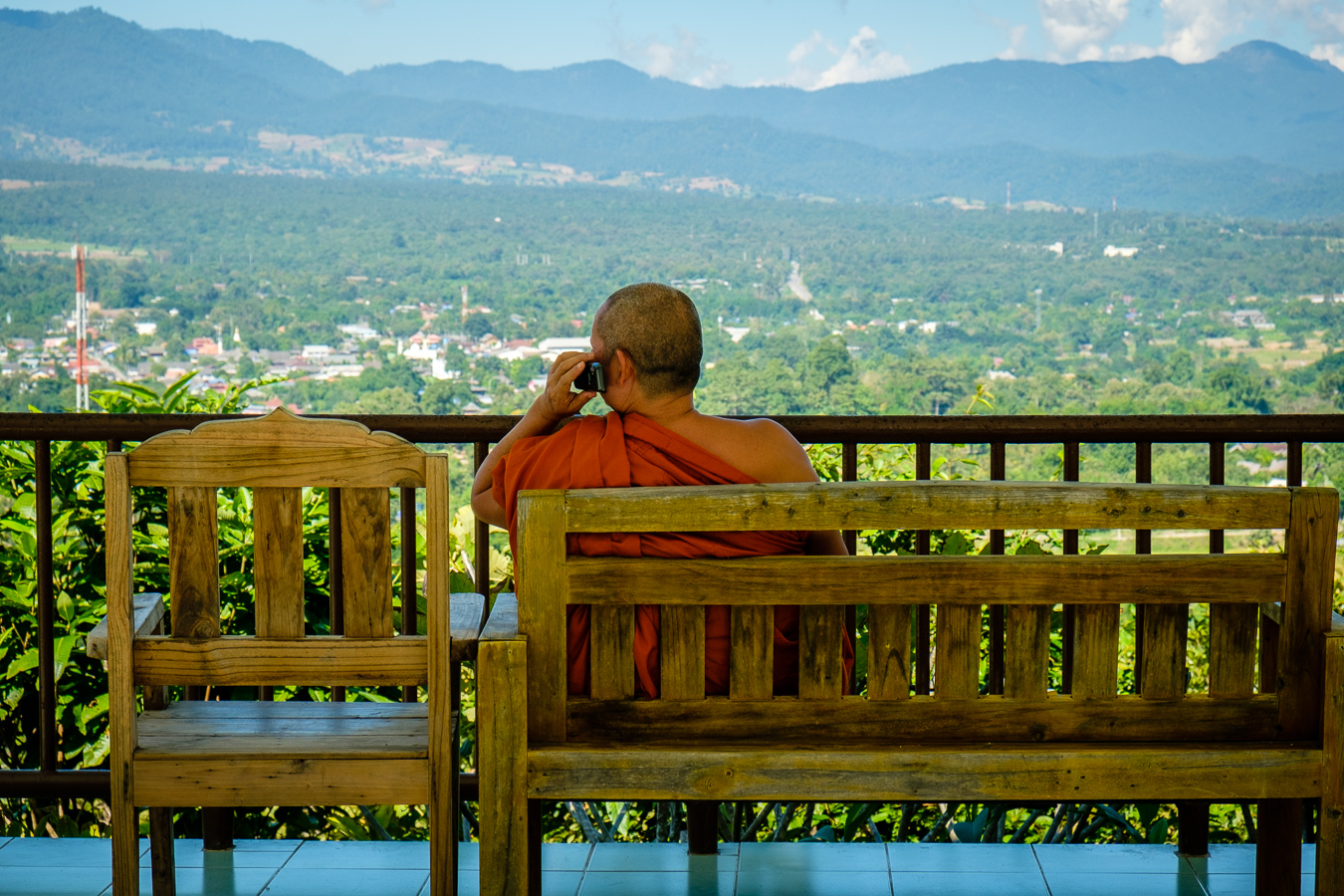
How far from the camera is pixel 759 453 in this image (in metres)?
1.81

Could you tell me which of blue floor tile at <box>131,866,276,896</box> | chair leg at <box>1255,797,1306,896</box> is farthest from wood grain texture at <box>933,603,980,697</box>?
blue floor tile at <box>131,866,276,896</box>

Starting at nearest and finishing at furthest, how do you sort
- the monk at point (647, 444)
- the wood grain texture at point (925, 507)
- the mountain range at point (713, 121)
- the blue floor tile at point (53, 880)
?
the wood grain texture at point (925, 507) → the monk at point (647, 444) → the blue floor tile at point (53, 880) → the mountain range at point (713, 121)

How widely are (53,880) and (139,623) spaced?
93 centimetres

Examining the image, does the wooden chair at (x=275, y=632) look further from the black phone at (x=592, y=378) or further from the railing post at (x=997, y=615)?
the railing post at (x=997, y=615)

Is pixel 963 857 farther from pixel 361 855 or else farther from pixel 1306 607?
pixel 361 855

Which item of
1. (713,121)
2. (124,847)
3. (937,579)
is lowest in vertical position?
(124,847)

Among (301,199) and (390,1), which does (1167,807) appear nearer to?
(301,199)

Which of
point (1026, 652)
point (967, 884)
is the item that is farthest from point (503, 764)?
point (967, 884)

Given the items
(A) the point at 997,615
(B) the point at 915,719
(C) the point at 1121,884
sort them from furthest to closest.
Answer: (A) the point at 997,615, (C) the point at 1121,884, (B) the point at 915,719

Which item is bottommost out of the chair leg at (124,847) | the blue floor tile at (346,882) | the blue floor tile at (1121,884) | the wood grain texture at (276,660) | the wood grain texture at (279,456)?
the blue floor tile at (346,882)

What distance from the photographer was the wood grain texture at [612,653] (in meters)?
1.61

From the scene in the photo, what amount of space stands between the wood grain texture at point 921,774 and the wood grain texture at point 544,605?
0.05 meters

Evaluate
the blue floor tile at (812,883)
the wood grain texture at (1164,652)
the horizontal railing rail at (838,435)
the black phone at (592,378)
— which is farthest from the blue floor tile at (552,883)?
the wood grain texture at (1164,652)

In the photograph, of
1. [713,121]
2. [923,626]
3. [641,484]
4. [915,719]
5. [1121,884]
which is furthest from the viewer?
[713,121]
